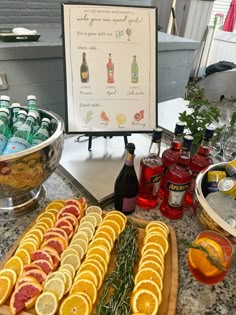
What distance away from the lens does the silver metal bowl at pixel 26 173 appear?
1.94ft

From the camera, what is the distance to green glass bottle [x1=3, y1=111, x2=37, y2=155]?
24.8 inches

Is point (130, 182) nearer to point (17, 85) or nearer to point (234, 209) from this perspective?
point (234, 209)

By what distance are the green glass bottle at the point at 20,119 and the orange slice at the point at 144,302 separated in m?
0.51

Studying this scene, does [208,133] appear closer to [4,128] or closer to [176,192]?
[176,192]

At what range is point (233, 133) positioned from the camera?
0.95 metres

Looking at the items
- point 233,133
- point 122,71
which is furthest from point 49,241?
point 233,133

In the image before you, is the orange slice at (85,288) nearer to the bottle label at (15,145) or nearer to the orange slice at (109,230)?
the orange slice at (109,230)

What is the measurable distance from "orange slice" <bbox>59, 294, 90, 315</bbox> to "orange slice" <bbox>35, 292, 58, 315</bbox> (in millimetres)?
16

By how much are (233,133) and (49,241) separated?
723 millimetres

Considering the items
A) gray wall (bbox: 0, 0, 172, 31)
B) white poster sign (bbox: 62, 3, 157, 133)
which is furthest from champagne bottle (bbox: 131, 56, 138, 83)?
gray wall (bbox: 0, 0, 172, 31)

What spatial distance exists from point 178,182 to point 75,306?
375mm

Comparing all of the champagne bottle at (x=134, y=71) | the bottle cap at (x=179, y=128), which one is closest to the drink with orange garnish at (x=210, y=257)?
the bottle cap at (x=179, y=128)

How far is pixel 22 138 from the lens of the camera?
675 mm

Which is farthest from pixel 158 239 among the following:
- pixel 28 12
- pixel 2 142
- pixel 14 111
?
pixel 28 12
